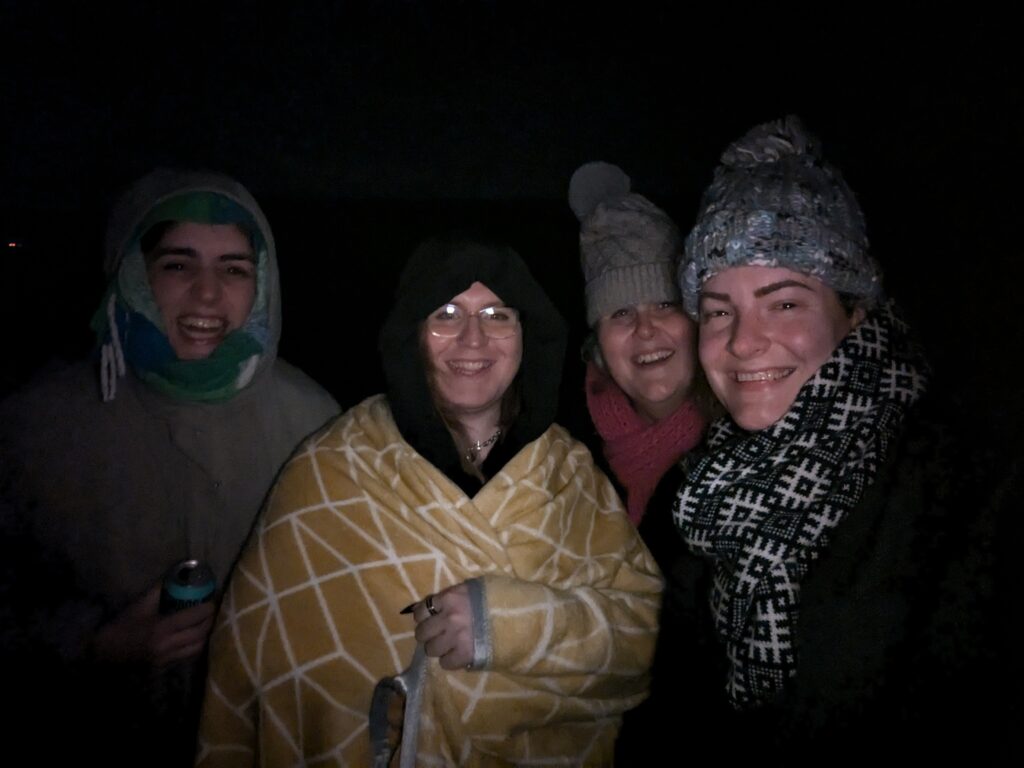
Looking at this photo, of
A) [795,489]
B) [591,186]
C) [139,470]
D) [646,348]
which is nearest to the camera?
[795,489]

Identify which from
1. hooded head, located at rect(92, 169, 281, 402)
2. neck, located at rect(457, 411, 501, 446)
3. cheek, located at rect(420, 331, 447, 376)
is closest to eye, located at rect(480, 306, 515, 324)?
cheek, located at rect(420, 331, 447, 376)

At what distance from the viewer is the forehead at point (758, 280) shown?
3.48ft

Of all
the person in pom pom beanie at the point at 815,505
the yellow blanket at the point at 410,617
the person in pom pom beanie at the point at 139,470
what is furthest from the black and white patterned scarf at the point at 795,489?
the person in pom pom beanie at the point at 139,470

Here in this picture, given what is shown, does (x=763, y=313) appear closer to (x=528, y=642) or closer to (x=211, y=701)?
(x=528, y=642)

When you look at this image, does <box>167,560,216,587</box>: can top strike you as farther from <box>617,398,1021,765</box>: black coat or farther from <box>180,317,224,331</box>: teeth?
<box>617,398,1021,765</box>: black coat

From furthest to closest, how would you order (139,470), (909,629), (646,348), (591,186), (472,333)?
(591,186)
(646,348)
(139,470)
(472,333)
(909,629)

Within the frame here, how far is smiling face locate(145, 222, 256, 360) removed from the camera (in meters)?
1.37

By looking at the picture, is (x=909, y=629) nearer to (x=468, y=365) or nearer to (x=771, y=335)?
(x=771, y=335)

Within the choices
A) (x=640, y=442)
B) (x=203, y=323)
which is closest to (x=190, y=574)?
(x=203, y=323)

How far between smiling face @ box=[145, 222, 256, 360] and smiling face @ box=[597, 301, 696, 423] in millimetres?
930

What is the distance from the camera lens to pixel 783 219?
3.43ft

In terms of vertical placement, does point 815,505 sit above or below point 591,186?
below

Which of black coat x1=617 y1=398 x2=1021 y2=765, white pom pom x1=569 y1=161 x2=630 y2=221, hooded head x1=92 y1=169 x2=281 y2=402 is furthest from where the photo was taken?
white pom pom x1=569 y1=161 x2=630 y2=221

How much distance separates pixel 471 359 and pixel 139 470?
80cm
